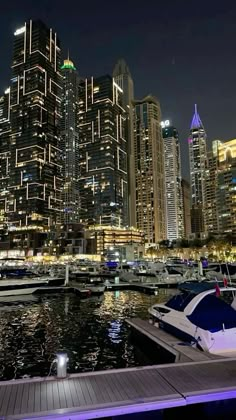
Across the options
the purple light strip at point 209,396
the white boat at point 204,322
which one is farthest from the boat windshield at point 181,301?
the purple light strip at point 209,396

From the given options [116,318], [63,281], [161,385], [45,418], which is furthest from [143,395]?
[63,281]

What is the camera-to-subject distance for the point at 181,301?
16906mm

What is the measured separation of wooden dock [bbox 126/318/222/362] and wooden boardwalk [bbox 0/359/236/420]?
1295mm

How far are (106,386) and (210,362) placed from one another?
405 centimetres

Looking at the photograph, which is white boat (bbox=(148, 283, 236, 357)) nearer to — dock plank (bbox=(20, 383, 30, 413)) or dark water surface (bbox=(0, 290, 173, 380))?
dark water surface (bbox=(0, 290, 173, 380))

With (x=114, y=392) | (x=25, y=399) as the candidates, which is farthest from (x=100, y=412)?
(x=25, y=399)

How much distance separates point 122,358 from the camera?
1605 centimetres

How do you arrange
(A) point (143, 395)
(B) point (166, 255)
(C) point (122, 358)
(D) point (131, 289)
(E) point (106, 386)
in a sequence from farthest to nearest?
(B) point (166, 255) → (D) point (131, 289) → (C) point (122, 358) → (E) point (106, 386) → (A) point (143, 395)

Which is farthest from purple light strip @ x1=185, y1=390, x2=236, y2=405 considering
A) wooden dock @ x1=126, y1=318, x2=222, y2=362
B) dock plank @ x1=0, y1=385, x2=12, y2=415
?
dock plank @ x1=0, y1=385, x2=12, y2=415

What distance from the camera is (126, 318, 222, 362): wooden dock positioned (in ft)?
40.4

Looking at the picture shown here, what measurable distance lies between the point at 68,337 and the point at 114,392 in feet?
39.4

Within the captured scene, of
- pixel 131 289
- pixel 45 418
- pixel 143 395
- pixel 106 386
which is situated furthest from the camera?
pixel 131 289

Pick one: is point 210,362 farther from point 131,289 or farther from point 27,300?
point 131,289

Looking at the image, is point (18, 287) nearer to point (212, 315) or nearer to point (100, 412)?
point (212, 315)
